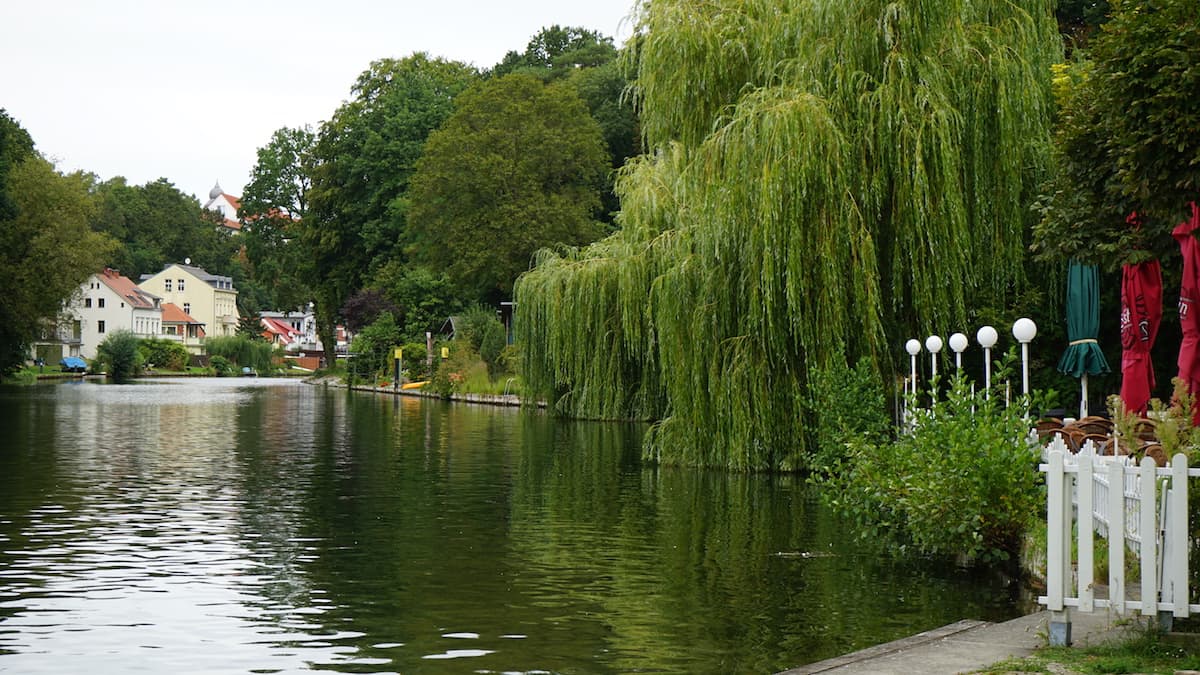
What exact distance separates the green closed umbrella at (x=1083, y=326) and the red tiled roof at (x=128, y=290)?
355 feet

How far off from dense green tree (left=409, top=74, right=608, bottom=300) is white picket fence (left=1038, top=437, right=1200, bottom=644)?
5159 cm

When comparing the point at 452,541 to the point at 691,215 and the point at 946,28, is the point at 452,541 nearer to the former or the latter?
the point at 691,215

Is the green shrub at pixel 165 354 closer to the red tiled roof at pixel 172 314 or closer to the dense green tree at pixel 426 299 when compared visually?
the red tiled roof at pixel 172 314

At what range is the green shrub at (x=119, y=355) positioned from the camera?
9231cm

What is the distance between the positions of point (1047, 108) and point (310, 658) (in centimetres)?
1497

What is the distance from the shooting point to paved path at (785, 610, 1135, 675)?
7355 millimetres

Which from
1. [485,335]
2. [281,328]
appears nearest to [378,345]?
[485,335]

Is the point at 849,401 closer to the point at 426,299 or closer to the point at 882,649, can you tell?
the point at 882,649

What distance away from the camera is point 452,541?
14273 millimetres

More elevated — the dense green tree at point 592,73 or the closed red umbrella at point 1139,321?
the dense green tree at point 592,73

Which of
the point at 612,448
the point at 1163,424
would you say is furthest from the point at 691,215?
the point at 1163,424

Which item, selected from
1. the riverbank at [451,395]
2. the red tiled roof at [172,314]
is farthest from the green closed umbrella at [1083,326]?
the red tiled roof at [172,314]

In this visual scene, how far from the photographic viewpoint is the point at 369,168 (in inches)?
2793

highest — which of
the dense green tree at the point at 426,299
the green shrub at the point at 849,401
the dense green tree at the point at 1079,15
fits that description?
the dense green tree at the point at 1079,15
